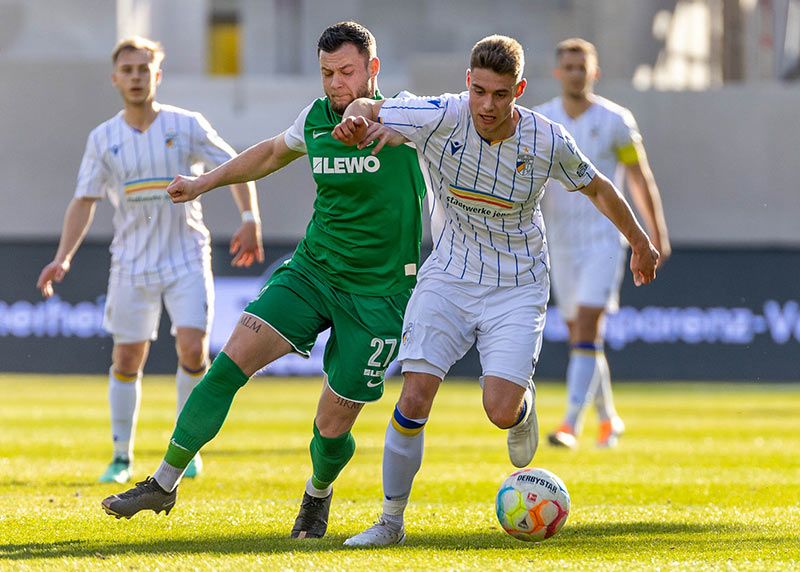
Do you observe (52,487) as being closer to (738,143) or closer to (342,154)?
(342,154)

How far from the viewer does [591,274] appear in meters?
10.6

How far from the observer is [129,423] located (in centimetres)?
836

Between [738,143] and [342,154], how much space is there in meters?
17.4

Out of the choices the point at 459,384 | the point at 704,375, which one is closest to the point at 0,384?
the point at 459,384

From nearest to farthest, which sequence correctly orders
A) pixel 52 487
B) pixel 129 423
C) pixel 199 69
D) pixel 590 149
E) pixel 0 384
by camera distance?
pixel 52 487 < pixel 129 423 < pixel 590 149 < pixel 0 384 < pixel 199 69

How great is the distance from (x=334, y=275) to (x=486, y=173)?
77 cm

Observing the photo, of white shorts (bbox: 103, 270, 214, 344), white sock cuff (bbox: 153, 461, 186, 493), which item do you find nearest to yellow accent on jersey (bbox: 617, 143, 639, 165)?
white shorts (bbox: 103, 270, 214, 344)

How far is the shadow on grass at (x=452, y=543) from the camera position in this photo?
554 cm

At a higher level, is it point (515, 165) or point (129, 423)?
point (515, 165)

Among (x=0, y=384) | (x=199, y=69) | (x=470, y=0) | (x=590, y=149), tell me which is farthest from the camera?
(x=470, y=0)

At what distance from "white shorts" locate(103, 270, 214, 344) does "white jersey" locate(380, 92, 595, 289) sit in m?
2.40

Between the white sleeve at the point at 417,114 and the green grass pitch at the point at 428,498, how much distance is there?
163cm

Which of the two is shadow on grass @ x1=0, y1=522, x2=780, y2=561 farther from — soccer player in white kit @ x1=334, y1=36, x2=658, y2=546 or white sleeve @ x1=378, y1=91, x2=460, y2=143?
white sleeve @ x1=378, y1=91, x2=460, y2=143

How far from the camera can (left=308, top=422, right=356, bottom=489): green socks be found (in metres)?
6.13
